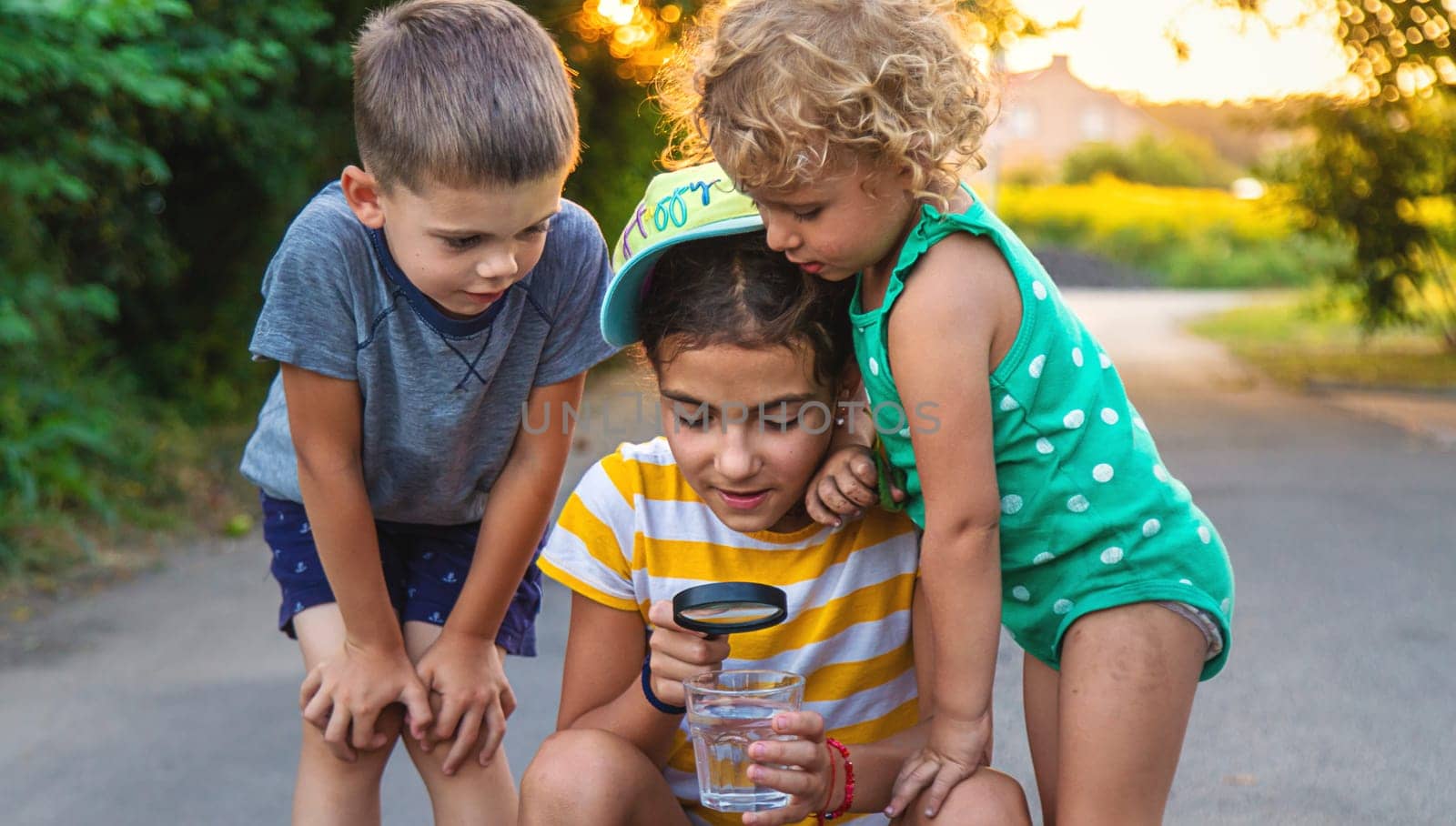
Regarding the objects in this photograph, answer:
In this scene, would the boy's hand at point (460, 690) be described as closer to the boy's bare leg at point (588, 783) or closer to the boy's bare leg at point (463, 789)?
the boy's bare leg at point (463, 789)

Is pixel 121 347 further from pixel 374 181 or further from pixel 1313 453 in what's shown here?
pixel 1313 453

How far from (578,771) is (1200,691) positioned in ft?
8.55

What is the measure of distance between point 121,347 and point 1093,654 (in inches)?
253

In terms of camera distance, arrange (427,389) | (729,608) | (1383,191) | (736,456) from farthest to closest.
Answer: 1. (1383,191)
2. (427,389)
3. (736,456)
4. (729,608)

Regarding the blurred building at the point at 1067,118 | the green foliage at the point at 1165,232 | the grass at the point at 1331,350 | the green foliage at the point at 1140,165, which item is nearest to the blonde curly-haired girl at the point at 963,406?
the grass at the point at 1331,350

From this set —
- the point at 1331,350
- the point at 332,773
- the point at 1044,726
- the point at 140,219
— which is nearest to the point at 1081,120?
the point at 1331,350

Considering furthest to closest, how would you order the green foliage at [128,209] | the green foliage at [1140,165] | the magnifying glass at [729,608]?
1. the green foliage at [1140,165]
2. the green foliage at [128,209]
3. the magnifying glass at [729,608]

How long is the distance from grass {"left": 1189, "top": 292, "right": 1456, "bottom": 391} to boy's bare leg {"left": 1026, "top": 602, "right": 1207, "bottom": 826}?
29.3 feet

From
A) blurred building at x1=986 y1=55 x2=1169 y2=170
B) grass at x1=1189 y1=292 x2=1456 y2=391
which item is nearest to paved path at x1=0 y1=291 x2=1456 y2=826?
grass at x1=1189 y1=292 x2=1456 y2=391

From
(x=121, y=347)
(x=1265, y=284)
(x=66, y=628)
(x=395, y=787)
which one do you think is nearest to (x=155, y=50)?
(x=66, y=628)

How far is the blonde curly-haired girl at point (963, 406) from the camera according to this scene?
6.68ft

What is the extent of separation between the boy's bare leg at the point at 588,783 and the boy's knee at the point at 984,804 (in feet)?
1.42

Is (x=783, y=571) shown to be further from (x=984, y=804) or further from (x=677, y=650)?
(x=984, y=804)

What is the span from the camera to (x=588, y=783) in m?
2.13
